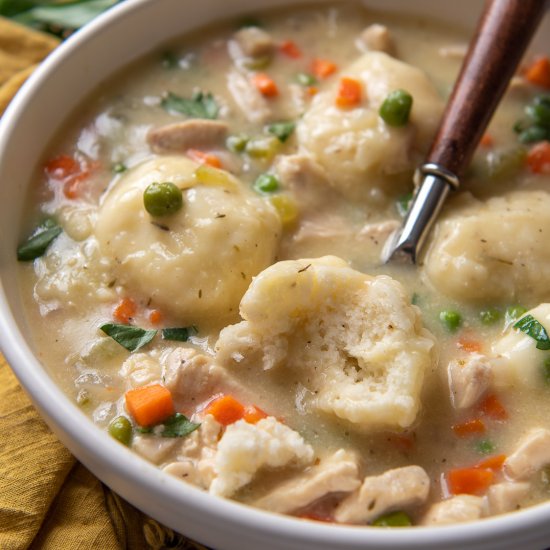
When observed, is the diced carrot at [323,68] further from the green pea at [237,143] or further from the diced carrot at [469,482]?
the diced carrot at [469,482]

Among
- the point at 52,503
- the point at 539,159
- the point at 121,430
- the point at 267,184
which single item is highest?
the point at 539,159

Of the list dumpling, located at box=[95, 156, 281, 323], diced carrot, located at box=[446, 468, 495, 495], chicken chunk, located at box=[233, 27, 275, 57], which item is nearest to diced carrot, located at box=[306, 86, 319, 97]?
chicken chunk, located at box=[233, 27, 275, 57]

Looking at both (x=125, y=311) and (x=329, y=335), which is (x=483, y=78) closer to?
(x=329, y=335)

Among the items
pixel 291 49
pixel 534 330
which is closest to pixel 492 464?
pixel 534 330

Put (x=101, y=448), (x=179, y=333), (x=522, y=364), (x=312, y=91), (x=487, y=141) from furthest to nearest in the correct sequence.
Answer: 1. (x=312, y=91)
2. (x=487, y=141)
3. (x=179, y=333)
4. (x=522, y=364)
5. (x=101, y=448)

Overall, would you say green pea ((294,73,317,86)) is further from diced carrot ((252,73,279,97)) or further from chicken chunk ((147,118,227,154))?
chicken chunk ((147,118,227,154))
